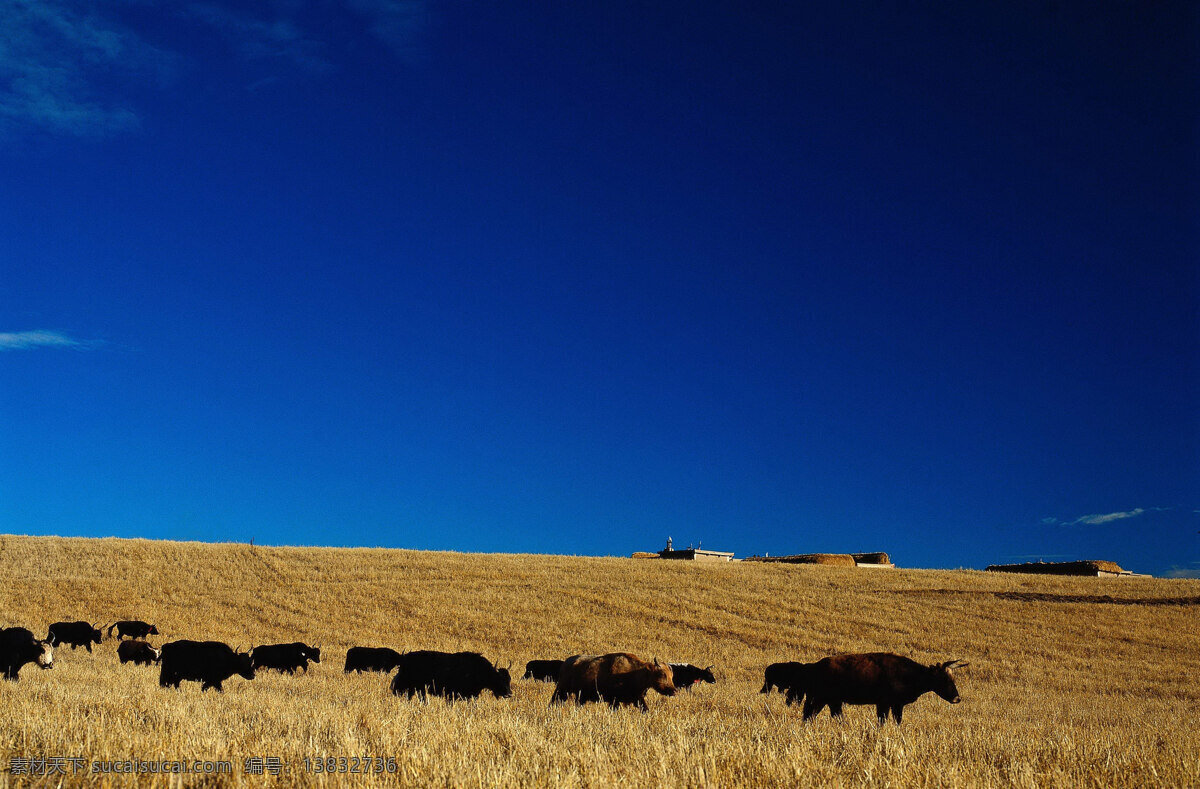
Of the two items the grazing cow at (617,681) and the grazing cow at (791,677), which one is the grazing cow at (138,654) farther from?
the grazing cow at (791,677)

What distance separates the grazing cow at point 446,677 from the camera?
1519 cm

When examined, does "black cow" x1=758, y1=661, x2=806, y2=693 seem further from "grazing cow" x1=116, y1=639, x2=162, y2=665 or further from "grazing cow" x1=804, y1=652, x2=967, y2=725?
"grazing cow" x1=116, y1=639, x2=162, y2=665

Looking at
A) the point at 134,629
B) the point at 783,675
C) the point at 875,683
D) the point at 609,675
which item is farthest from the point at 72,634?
the point at 875,683

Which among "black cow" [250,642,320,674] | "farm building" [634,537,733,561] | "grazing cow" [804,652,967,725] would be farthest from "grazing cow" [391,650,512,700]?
Answer: "farm building" [634,537,733,561]

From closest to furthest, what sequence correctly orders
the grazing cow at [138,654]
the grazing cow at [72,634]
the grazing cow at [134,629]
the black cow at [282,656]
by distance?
the black cow at [282,656], the grazing cow at [138,654], the grazing cow at [72,634], the grazing cow at [134,629]

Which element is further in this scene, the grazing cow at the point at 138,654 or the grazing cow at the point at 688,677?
the grazing cow at the point at 138,654

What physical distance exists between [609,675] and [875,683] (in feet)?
14.5

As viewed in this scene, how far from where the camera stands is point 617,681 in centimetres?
1436

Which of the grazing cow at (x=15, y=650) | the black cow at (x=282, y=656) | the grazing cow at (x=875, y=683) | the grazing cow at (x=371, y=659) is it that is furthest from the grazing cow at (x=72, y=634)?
the grazing cow at (x=875, y=683)

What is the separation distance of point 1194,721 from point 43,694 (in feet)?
64.6

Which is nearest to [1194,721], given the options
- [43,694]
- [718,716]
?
[718,716]

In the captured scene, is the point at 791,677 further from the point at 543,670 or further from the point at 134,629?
the point at 134,629

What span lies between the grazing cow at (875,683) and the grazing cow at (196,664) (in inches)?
422

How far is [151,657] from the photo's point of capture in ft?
71.4
